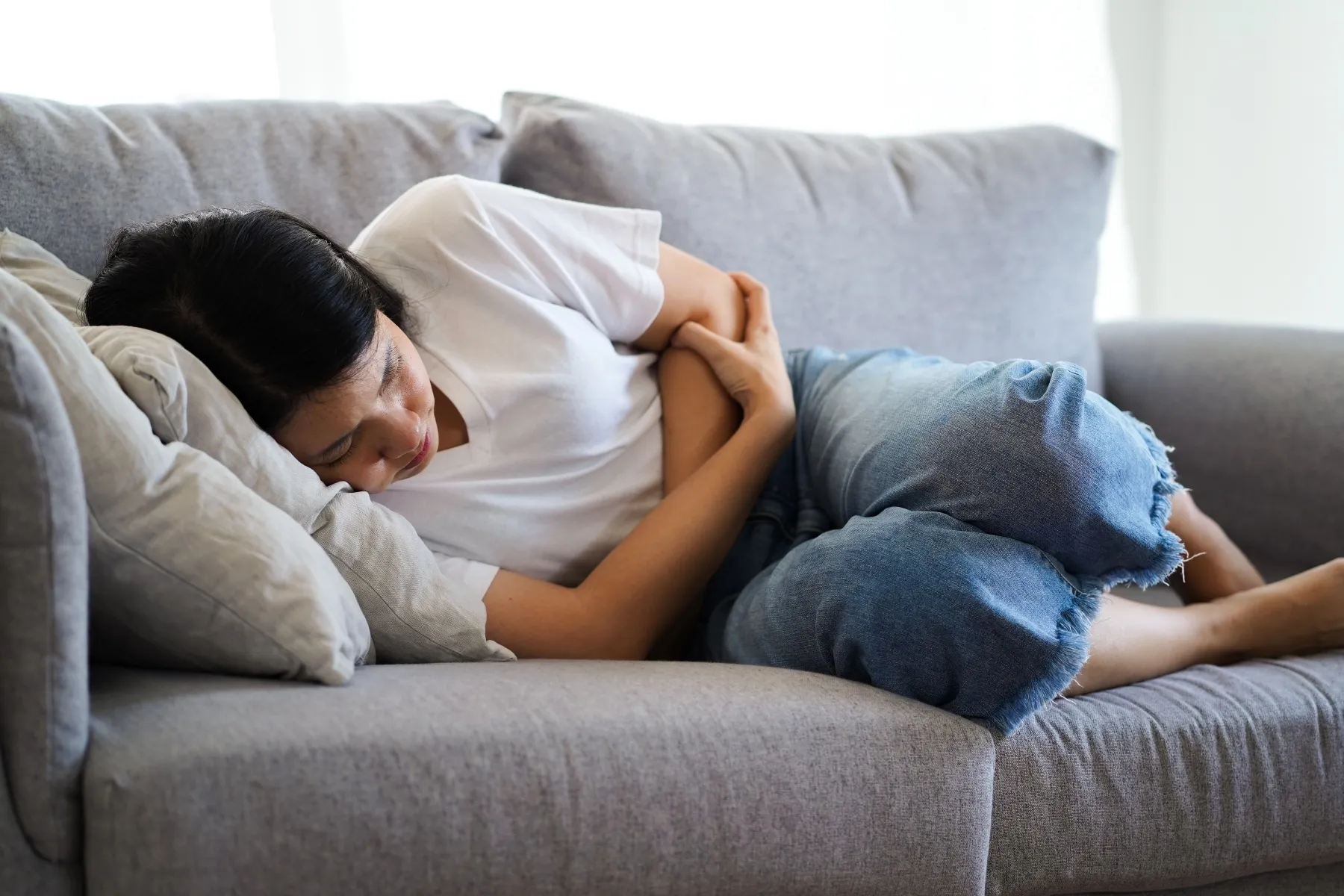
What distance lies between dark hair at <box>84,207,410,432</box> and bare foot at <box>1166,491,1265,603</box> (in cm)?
92

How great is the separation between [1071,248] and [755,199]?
1.71 ft

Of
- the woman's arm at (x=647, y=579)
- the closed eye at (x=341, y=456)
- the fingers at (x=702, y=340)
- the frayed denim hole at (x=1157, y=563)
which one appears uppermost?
the fingers at (x=702, y=340)

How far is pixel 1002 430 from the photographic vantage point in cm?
94

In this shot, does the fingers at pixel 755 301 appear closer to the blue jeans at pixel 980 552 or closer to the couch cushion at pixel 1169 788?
the blue jeans at pixel 980 552

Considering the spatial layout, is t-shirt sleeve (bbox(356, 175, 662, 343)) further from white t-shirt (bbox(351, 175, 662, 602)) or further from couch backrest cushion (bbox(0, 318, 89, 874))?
couch backrest cushion (bbox(0, 318, 89, 874))

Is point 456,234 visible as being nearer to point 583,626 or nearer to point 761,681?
point 583,626

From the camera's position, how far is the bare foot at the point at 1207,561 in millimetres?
1300

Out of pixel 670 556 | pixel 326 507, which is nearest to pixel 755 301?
pixel 670 556

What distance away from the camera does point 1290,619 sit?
1173mm

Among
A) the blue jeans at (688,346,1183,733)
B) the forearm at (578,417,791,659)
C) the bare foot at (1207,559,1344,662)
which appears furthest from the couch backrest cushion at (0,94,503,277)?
the bare foot at (1207,559,1344,662)

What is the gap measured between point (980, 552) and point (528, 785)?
15.7 inches

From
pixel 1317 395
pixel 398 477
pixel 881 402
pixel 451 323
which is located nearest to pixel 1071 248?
pixel 1317 395

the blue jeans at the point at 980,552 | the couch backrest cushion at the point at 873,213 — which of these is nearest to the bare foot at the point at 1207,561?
the blue jeans at the point at 980,552

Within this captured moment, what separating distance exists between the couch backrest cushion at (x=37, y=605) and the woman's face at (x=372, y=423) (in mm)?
276
